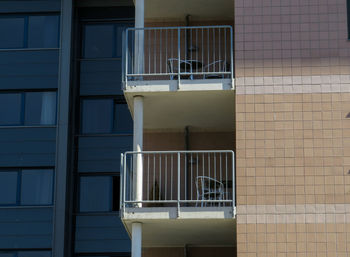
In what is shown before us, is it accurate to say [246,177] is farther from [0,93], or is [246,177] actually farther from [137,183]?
[0,93]

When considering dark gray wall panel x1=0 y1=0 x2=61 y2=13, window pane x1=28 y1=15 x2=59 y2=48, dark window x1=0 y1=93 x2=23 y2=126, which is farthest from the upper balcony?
dark gray wall panel x1=0 y1=0 x2=61 y2=13

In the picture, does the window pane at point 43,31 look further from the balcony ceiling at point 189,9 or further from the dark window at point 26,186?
the balcony ceiling at point 189,9

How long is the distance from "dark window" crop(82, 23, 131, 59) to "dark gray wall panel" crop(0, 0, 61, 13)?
4.11ft

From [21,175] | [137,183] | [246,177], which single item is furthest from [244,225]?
[21,175]

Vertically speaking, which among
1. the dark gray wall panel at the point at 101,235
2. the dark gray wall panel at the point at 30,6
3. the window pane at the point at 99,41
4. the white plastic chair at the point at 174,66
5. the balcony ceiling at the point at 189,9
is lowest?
the dark gray wall panel at the point at 101,235

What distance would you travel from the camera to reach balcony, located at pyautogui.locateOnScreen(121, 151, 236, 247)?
18938 mm

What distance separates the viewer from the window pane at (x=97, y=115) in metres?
34.2

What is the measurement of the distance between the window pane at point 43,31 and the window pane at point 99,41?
1.06 meters

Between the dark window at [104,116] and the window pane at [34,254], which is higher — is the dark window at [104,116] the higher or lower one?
the higher one

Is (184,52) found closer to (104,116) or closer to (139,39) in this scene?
(139,39)

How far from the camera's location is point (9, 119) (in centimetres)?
3416

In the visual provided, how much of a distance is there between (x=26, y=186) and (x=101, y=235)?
309 cm

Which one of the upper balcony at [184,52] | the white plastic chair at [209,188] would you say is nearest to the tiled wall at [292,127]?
the white plastic chair at [209,188]

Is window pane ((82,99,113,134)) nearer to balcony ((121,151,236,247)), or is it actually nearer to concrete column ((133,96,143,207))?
balcony ((121,151,236,247))
